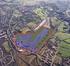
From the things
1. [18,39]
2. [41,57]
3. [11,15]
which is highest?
[11,15]

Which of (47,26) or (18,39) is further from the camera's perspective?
(47,26)

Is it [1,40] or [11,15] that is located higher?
[11,15]

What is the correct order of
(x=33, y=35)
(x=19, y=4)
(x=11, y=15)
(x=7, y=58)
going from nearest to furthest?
(x=7, y=58), (x=33, y=35), (x=11, y=15), (x=19, y=4)

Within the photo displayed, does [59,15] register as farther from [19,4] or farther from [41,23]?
[19,4]

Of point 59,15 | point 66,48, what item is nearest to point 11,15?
point 59,15

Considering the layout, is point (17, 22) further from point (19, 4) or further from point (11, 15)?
point (19, 4)

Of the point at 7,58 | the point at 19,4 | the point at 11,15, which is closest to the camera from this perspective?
the point at 7,58
